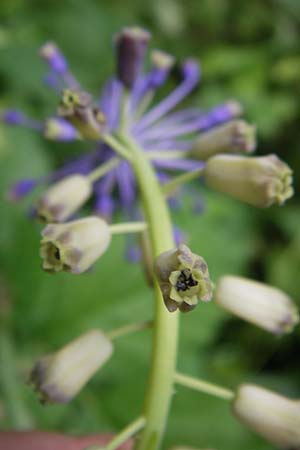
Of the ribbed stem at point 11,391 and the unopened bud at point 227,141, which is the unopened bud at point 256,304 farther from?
the ribbed stem at point 11,391

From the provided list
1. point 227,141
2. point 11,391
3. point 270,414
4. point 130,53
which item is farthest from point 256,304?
point 11,391

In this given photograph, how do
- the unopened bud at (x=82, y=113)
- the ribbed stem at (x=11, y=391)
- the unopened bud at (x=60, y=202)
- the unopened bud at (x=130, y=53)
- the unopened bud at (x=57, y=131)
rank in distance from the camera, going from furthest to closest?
the ribbed stem at (x=11, y=391) → the unopened bud at (x=57, y=131) → the unopened bud at (x=130, y=53) → the unopened bud at (x=60, y=202) → the unopened bud at (x=82, y=113)

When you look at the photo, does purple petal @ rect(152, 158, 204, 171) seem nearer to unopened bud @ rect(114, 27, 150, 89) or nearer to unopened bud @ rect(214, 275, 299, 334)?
unopened bud @ rect(114, 27, 150, 89)

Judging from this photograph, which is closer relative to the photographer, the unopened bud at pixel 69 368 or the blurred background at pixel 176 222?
the unopened bud at pixel 69 368

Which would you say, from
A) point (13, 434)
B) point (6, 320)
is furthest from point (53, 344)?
point (13, 434)

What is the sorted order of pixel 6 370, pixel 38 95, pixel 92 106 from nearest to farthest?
1. pixel 92 106
2. pixel 6 370
3. pixel 38 95

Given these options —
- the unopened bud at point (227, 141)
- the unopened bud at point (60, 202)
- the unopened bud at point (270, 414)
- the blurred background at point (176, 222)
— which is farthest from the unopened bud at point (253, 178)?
the blurred background at point (176, 222)

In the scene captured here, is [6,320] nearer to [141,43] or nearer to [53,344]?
[53,344]

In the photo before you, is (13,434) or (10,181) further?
(10,181)
